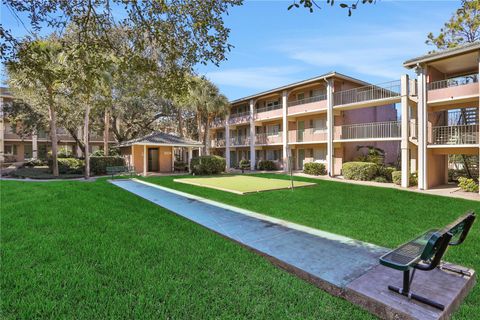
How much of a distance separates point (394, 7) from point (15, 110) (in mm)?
35959

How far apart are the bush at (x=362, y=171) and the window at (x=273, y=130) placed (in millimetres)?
10786

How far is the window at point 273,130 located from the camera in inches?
1173

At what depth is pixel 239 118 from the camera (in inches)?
1268

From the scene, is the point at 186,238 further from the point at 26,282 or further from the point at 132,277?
the point at 26,282

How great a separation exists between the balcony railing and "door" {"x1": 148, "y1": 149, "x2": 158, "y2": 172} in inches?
714

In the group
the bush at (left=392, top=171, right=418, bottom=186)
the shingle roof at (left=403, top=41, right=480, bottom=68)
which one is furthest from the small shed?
the shingle roof at (left=403, top=41, right=480, bottom=68)

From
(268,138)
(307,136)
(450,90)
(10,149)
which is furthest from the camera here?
(10,149)

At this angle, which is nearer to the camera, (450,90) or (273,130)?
(450,90)

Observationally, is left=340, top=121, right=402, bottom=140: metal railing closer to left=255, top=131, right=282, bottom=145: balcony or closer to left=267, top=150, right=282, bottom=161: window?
left=255, top=131, right=282, bottom=145: balcony

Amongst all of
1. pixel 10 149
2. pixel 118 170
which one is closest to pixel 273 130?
pixel 118 170

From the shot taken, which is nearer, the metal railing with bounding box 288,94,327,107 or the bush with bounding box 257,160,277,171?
the metal railing with bounding box 288,94,327,107

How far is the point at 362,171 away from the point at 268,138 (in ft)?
38.7

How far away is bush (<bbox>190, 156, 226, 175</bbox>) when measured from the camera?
23.8m

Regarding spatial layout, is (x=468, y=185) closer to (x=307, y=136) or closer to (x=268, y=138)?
(x=307, y=136)
